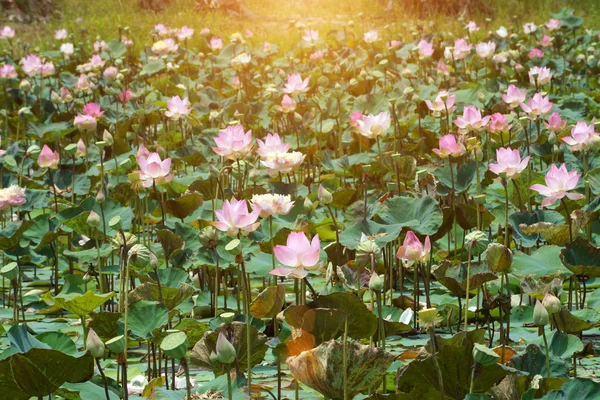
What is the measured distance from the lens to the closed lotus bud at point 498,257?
1869 mm

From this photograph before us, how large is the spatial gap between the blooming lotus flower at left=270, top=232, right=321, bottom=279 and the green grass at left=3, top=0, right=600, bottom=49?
664cm

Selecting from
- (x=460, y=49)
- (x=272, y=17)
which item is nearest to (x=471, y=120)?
(x=460, y=49)

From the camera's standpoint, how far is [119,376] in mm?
1847

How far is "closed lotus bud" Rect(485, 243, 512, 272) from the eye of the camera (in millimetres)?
1869

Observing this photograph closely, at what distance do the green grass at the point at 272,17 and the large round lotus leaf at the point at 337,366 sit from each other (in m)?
6.89

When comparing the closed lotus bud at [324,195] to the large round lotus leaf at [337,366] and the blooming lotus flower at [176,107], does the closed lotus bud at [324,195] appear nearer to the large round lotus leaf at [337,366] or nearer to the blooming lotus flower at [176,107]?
the large round lotus leaf at [337,366]

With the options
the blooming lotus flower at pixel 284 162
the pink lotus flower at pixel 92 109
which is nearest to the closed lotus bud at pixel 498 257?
the blooming lotus flower at pixel 284 162

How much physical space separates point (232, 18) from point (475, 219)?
8565mm

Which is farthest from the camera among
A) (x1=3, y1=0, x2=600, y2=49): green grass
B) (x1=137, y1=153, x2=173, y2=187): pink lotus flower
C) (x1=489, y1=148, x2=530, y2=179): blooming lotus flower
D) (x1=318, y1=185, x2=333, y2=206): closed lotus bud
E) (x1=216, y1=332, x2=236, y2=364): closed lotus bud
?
(x1=3, y1=0, x2=600, y2=49): green grass

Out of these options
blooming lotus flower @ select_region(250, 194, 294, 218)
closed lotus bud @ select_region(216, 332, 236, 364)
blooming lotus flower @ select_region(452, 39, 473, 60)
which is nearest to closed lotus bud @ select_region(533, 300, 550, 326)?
closed lotus bud @ select_region(216, 332, 236, 364)

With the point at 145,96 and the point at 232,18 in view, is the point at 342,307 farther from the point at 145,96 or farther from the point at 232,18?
the point at 232,18

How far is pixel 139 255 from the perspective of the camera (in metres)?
2.00

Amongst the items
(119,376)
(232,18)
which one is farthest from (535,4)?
(119,376)

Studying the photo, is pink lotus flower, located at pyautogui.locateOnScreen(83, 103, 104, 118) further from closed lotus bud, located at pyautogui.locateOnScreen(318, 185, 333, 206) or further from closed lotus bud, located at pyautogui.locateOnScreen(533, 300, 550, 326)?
closed lotus bud, located at pyautogui.locateOnScreen(533, 300, 550, 326)
